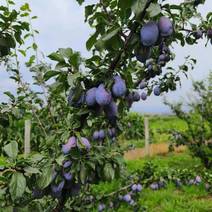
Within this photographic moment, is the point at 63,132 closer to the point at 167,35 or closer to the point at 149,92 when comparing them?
the point at 167,35

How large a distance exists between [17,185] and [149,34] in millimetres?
677

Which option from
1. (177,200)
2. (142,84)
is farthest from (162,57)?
(177,200)

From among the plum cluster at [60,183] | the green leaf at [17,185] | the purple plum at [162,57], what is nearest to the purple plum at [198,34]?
the purple plum at [162,57]

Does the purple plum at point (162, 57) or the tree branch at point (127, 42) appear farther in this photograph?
the purple plum at point (162, 57)

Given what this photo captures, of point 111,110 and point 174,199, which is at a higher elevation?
point 111,110

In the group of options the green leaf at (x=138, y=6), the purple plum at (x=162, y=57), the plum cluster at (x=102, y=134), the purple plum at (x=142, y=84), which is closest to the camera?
the green leaf at (x=138, y=6)

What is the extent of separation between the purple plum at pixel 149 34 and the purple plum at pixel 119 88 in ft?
0.70

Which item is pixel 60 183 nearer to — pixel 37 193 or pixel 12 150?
pixel 37 193

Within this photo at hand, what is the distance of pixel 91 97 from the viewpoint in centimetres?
158

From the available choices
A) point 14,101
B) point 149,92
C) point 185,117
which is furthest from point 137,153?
point 14,101

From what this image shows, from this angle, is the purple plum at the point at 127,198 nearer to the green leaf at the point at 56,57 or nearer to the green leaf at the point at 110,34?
the green leaf at the point at 56,57

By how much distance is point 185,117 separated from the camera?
31.4 feet

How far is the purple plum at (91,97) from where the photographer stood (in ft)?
5.18

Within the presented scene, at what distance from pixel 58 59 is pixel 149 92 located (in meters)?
2.31
